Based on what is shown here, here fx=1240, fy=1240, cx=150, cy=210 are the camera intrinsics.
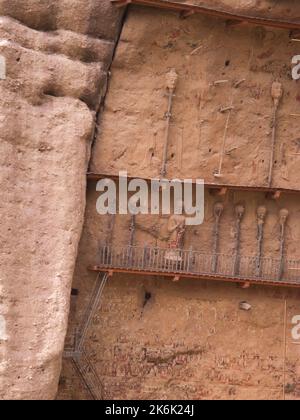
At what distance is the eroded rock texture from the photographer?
53.1 feet

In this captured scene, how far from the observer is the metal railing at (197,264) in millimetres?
17672

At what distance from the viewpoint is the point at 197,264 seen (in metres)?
18.1

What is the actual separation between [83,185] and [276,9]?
12.7ft

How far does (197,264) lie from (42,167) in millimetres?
2896

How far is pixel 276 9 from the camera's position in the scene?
17953 millimetres

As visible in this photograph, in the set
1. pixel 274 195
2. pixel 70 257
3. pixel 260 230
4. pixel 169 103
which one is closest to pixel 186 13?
pixel 169 103

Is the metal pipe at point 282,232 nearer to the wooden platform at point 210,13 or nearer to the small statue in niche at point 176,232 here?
the small statue in niche at point 176,232

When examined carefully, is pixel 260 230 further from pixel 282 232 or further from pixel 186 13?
pixel 186 13

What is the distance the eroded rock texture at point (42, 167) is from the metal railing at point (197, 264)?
1.09 meters

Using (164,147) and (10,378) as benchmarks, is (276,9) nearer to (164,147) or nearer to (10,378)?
(164,147)

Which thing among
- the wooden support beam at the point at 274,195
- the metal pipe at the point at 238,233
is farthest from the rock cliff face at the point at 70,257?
the wooden support beam at the point at 274,195

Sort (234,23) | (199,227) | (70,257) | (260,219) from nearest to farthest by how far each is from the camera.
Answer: (70,257), (234,23), (199,227), (260,219)

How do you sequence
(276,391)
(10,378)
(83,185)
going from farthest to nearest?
(276,391), (83,185), (10,378)

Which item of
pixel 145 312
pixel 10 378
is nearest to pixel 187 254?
pixel 145 312
